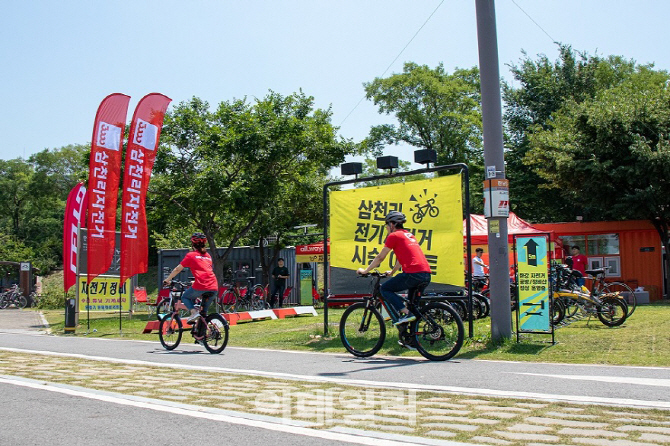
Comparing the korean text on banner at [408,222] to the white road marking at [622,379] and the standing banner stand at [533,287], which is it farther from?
the white road marking at [622,379]

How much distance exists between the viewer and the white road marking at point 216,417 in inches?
183

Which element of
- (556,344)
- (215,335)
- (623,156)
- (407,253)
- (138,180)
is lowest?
(556,344)

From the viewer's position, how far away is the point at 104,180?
1736cm

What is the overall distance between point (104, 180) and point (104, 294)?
9.69 ft

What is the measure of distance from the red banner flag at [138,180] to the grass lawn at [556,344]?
1971 millimetres

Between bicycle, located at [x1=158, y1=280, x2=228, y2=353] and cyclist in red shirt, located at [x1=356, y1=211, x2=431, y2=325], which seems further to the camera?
bicycle, located at [x1=158, y1=280, x2=228, y2=353]

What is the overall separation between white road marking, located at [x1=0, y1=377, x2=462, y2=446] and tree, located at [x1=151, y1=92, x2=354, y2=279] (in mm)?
17599

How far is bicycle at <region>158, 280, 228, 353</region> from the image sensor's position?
35.4ft

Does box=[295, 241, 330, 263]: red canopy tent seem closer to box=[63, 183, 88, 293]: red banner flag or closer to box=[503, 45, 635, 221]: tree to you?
box=[63, 183, 88, 293]: red banner flag

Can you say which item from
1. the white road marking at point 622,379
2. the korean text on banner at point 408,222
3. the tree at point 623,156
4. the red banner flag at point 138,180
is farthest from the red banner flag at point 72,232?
the tree at point 623,156

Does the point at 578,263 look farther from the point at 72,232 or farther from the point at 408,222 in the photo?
the point at 72,232

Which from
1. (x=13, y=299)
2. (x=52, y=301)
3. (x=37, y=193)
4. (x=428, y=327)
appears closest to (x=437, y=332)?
(x=428, y=327)

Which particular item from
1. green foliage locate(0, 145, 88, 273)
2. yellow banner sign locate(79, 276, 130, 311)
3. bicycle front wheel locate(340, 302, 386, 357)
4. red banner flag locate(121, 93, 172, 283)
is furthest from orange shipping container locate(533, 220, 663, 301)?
green foliage locate(0, 145, 88, 273)

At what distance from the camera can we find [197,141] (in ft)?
88.5
